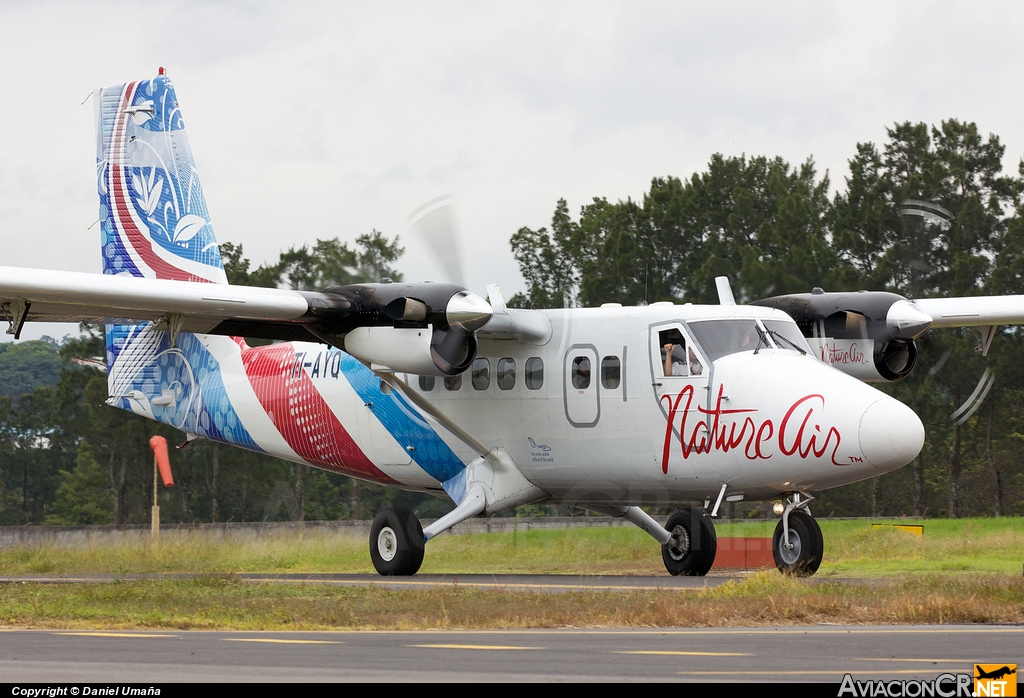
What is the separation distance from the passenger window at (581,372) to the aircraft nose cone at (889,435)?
414cm

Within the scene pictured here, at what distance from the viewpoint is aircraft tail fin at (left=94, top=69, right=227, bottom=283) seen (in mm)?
23625

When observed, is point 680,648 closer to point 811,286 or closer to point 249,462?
point 811,286

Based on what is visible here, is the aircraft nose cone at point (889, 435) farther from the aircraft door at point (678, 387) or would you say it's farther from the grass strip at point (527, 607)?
the aircraft door at point (678, 387)

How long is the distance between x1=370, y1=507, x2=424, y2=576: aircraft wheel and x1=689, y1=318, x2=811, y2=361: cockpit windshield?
199 inches

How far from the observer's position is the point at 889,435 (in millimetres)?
15977

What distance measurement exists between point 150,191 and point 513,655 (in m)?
17.0

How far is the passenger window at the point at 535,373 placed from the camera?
63.4 feet

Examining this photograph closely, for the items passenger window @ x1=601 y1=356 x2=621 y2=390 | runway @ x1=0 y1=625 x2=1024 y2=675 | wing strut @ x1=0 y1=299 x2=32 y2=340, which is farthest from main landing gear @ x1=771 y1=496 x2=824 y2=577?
wing strut @ x1=0 y1=299 x2=32 y2=340

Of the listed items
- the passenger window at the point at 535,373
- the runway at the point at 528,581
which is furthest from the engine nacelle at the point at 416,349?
the runway at the point at 528,581

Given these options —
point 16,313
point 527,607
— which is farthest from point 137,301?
point 527,607

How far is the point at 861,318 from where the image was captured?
789 inches

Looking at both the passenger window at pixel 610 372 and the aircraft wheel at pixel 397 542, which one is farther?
the aircraft wheel at pixel 397 542

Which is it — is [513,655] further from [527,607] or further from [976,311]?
[976,311]

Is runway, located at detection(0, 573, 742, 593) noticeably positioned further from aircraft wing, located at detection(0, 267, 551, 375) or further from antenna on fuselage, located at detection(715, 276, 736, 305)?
antenna on fuselage, located at detection(715, 276, 736, 305)
